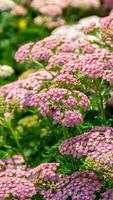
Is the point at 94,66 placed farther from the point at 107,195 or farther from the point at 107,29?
the point at 107,195

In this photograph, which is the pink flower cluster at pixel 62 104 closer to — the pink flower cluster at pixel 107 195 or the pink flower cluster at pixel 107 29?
the pink flower cluster at pixel 107 29

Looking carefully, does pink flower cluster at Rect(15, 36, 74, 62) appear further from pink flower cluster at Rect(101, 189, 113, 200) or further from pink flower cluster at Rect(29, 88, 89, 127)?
pink flower cluster at Rect(101, 189, 113, 200)

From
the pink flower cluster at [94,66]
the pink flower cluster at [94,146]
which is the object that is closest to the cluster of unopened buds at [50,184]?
the pink flower cluster at [94,146]

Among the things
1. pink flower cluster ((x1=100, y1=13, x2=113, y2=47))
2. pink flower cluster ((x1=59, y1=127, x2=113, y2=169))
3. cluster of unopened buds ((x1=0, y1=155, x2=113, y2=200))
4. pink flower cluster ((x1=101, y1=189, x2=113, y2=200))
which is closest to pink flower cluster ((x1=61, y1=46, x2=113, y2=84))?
pink flower cluster ((x1=100, y1=13, x2=113, y2=47))

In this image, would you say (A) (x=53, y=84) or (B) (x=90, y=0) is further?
(B) (x=90, y=0)

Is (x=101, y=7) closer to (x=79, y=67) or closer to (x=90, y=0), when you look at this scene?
(x=90, y=0)

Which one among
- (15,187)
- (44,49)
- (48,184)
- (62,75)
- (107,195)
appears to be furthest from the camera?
(44,49)

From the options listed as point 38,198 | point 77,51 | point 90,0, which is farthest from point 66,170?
point 90,0

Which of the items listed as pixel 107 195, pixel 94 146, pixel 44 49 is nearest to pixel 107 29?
pixel 44 49
